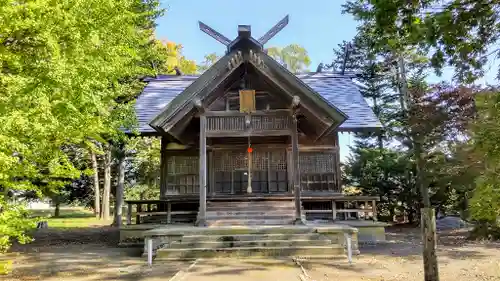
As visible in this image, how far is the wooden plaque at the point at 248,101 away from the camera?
40.8 feet

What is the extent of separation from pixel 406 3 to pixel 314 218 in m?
10.6

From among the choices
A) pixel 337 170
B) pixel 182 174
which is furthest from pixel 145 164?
pixel 337 170

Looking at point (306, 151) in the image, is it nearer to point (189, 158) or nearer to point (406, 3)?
point (189, 158)

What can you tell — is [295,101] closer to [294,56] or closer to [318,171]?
[318,171]

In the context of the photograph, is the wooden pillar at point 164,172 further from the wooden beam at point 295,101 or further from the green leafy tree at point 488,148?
the green leafy tree at point 488,148

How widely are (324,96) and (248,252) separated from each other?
9.94m

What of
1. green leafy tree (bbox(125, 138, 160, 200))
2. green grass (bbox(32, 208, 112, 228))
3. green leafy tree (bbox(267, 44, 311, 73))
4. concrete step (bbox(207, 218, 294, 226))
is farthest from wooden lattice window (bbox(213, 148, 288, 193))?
green leafy tree (bbox(267, 44, 311, 73))

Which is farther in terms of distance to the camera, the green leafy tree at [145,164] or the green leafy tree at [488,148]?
the green leafy tree at [145,164]

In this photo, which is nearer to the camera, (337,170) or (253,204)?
(253,204)

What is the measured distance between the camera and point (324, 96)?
17.1 meters

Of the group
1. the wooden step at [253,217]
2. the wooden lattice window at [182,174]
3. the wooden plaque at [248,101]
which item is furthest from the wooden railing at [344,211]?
the wooden lattice window at [182,174]

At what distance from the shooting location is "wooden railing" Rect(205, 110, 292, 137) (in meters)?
12.3

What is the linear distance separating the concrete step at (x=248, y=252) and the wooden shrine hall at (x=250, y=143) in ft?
5.97

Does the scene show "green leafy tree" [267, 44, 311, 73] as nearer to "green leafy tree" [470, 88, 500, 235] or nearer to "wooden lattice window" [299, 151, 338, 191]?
"wooden lattice window" [299, 151, 338, 191]
